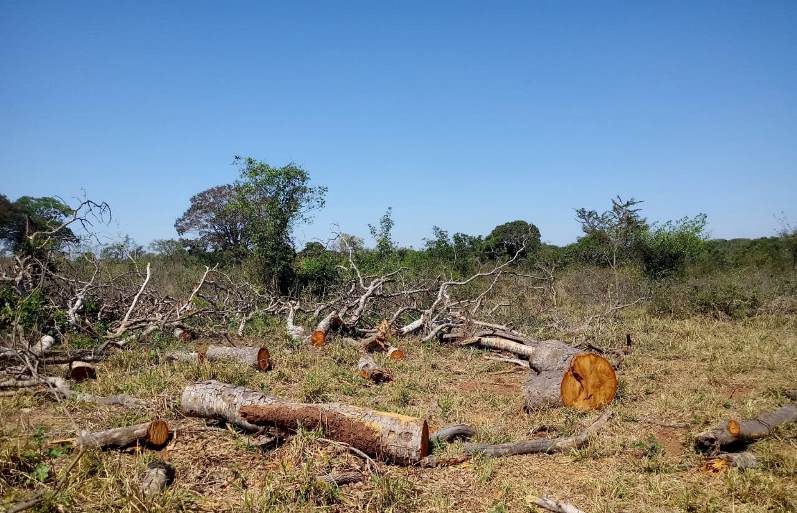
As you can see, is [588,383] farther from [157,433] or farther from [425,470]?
[157,433]

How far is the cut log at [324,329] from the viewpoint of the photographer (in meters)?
9.13

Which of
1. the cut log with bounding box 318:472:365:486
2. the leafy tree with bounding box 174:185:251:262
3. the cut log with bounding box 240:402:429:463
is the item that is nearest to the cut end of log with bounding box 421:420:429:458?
the cut log with bounding box 240:402:429:463

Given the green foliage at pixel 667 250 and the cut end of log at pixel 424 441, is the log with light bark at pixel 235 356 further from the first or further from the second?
the green foliage at pixel 667 250

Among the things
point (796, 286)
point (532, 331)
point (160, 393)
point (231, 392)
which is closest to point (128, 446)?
point (231, 392)

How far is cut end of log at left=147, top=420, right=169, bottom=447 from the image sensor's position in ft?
14.2

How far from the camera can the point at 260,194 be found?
14.8 meters

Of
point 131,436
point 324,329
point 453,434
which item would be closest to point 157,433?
point 131,436

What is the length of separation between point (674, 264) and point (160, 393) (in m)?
16.8

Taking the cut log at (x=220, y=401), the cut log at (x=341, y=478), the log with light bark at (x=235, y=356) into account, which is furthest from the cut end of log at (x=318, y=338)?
the cut log at (x=341, y=478)

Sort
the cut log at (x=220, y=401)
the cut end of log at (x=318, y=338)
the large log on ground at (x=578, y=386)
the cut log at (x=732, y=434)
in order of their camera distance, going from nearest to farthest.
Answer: the cut log at (x=732, y=434), the cut log at (x=220, y=401), the large log on ground at (x=578, y=386), the cut end of log at (x=318, y=338)

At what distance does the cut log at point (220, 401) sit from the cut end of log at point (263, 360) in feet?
6.89

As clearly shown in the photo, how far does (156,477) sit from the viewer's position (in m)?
3.64

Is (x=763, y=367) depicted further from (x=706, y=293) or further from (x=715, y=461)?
(x=706, y=293)

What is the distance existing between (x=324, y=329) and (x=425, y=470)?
5513 mm
